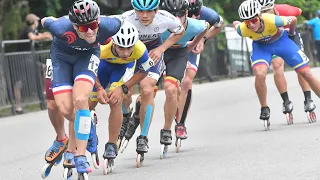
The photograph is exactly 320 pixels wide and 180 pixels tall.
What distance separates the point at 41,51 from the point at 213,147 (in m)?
8.25

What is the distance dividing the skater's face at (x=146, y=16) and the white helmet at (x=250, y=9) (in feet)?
8.53

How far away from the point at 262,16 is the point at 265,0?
628 millimetres

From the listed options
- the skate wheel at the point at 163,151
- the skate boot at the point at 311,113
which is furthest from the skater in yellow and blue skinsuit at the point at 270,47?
the skate wheel at the point at 163,151

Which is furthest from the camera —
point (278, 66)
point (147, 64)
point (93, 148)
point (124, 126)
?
point (278, 66)

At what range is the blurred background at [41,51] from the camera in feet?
62.1

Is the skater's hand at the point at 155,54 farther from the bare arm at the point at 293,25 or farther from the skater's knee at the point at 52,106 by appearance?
the bare arm at the point at 293,25

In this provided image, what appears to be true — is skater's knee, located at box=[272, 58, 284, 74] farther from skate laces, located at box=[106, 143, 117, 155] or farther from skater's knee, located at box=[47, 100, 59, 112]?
skater's knee, located at box=[47, 100, 59, 112]

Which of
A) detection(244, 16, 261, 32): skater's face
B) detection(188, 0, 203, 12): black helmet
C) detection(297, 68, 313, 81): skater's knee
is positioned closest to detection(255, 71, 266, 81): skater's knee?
detection(297, 68, 313, 81): skater's knee

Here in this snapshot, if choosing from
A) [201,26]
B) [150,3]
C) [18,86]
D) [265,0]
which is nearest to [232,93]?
[18,86]

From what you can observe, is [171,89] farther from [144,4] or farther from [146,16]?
[144,4]

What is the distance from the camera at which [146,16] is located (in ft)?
36.3

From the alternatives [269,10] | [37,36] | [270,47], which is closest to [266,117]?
[270,47]

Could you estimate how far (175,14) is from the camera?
12.2m

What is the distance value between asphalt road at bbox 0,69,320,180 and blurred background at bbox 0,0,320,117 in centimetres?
60
